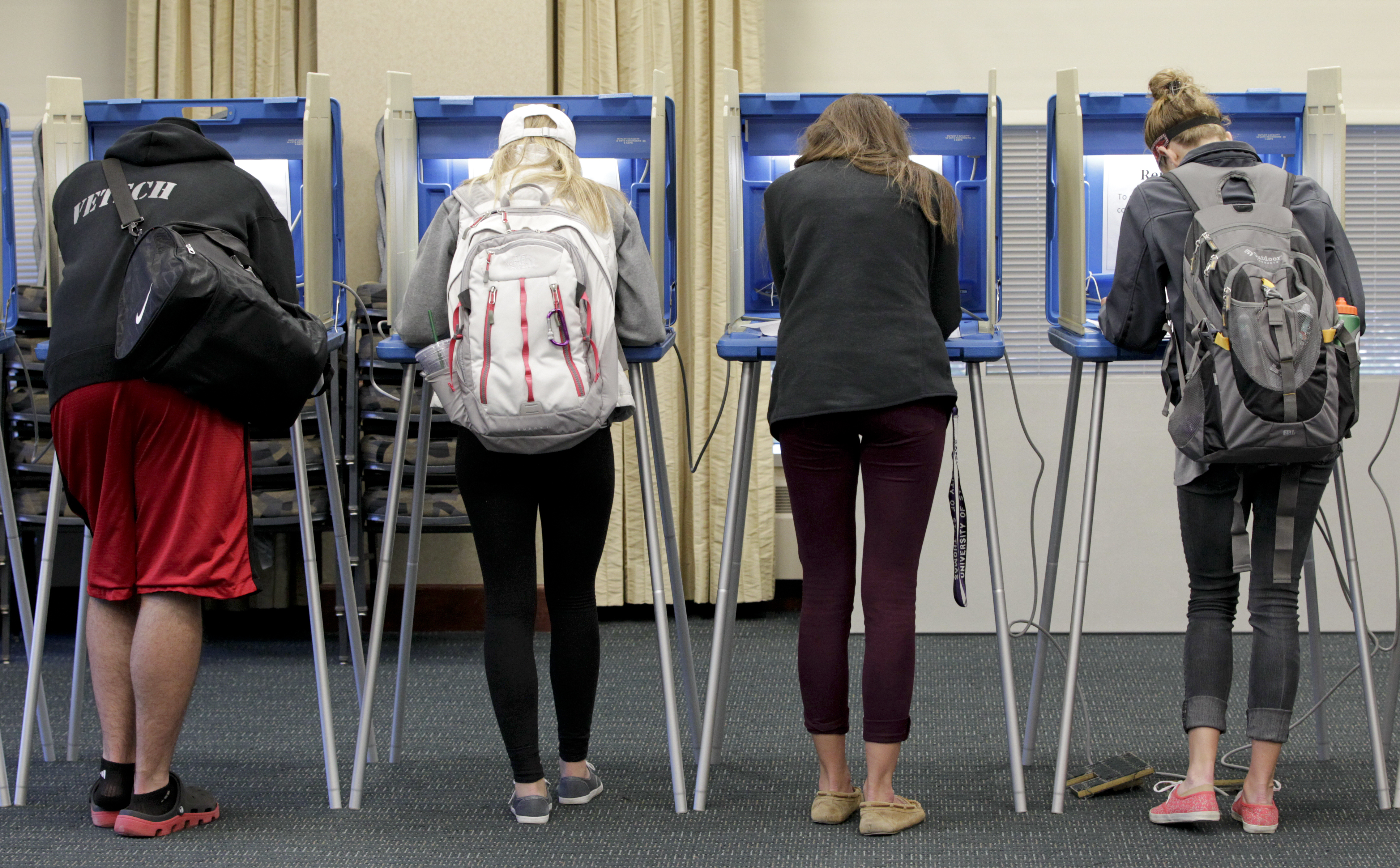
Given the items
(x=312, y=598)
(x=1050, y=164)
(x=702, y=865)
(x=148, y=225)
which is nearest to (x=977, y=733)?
(x=702, y=865)

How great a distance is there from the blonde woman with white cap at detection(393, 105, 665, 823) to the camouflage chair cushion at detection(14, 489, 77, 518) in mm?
1961

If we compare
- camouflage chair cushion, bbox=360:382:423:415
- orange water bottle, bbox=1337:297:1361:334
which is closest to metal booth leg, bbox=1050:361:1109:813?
orange water bottle, bbox=1337:297:1361:334

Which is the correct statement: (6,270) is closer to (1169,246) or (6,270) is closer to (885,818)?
(885,818)

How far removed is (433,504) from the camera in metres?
3.56

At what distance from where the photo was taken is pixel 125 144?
2254 millimetres

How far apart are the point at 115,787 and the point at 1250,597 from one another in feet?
6.79

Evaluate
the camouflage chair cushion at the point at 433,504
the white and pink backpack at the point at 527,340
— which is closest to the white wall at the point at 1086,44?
the camouflage chair cushion at the point at 433,504

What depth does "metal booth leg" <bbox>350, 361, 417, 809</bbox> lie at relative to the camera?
238cm

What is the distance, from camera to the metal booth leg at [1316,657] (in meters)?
2.60

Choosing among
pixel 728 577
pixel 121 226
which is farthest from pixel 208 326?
pixel 728 577

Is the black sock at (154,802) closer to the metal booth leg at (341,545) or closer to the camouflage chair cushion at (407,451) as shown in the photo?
the metal booth leg at (341,545)

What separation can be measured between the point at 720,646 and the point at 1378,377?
8.10ft

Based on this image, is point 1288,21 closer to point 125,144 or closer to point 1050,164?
point 1050,164

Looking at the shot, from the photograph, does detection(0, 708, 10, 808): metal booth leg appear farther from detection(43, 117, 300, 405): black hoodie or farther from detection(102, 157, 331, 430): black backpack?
detection(102, 157, 331, 430): black backpack
